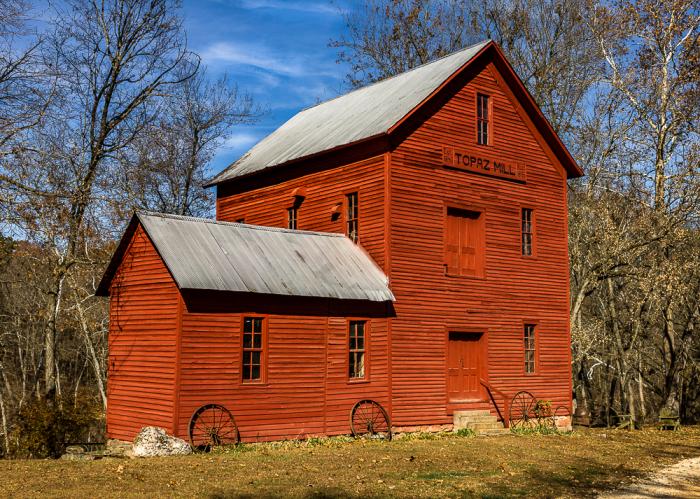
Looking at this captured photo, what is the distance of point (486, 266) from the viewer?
77.9 feet

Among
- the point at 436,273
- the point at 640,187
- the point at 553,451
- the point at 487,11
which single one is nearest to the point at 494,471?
the point at 553,451

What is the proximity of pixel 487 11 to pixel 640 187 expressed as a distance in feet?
36.1

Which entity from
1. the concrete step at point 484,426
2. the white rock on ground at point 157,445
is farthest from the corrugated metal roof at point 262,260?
the concrete step at point 484,426

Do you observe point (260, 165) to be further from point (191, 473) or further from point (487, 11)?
point (487, 11)

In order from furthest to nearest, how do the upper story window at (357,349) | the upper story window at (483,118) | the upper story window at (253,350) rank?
the upper story window at (483,118), the upper story window at (357,349), the upper story window at (253,350)

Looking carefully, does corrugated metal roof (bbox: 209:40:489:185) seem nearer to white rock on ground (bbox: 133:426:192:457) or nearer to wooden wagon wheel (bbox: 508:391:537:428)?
wooden wagon wheel (bbox: 508:391:537:428)

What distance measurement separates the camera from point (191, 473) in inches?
546

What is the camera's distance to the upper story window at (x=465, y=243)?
2308 centimetres

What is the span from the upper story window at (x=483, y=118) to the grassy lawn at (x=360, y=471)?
9.32m

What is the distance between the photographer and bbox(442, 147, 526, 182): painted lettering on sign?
23.3 m

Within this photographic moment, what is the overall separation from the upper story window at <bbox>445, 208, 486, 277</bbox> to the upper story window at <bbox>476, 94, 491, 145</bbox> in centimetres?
240

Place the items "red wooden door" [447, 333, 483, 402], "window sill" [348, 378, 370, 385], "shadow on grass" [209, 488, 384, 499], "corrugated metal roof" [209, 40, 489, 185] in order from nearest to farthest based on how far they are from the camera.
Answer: "shadow on grass" [209, 488, 384, 499]
"window sill" [348, 378, 370, 385]
"red wooden door" [447, 333, 483, 402]
"corrugated metal roof" [209, 40, 489, 185]

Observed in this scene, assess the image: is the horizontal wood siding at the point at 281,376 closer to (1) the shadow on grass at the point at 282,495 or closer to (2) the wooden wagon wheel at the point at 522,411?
(2) the wooden wagon wheel at the point at 522,411

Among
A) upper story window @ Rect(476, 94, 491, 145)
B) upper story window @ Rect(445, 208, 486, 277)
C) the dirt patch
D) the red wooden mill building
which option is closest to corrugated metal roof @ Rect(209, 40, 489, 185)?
the red wooden mill building
